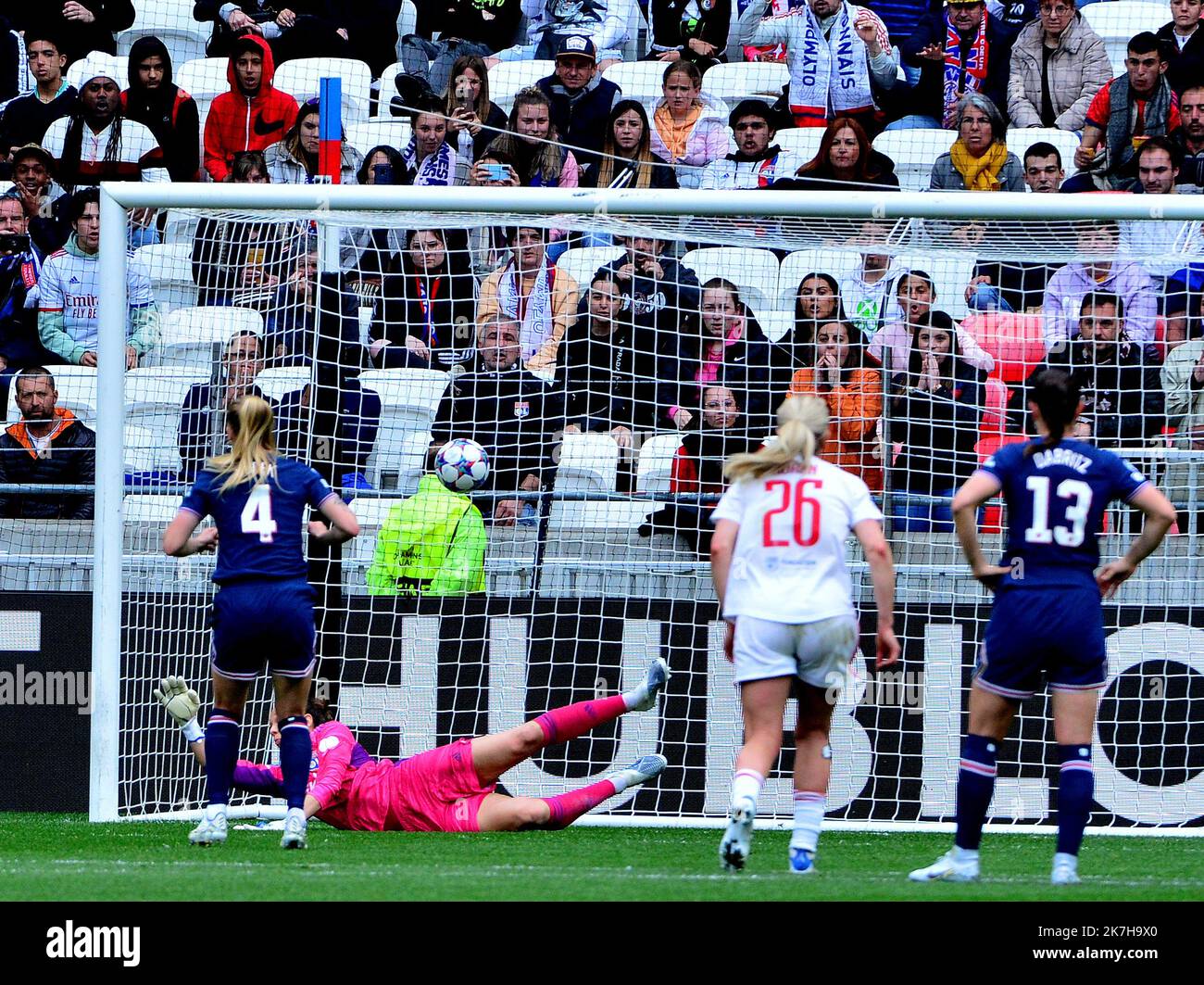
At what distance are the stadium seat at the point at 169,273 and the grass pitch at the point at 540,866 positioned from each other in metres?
3.36

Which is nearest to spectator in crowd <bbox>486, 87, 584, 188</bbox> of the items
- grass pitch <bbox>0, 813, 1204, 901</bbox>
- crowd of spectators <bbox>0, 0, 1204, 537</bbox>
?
crowd of spectators <bbox>0, 0, 1204, 537</bbox>

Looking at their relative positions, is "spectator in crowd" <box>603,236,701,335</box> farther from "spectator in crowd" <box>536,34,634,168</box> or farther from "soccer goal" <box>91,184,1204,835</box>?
"spectator in crowd" <box>536,34,634,168</box>

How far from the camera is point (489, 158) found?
1335 centimetres

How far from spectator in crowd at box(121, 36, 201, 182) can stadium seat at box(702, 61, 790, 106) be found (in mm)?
4122

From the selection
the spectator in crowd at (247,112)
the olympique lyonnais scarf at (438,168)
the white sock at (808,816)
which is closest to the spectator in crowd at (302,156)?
the spectator in crowd at (247,112)

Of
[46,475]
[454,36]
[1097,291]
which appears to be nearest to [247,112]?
[454,36]

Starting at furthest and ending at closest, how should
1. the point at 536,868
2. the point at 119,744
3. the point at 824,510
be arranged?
the point at 119,744 < the point at 536,868 < the point at 824,510

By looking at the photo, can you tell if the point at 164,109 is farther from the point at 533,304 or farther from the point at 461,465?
the point at 461,465

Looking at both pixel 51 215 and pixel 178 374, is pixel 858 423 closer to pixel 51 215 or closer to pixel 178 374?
pixel 178 374

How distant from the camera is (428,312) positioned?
438 inches

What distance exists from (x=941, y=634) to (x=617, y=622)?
178 centimetres

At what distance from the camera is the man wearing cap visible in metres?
13.9
